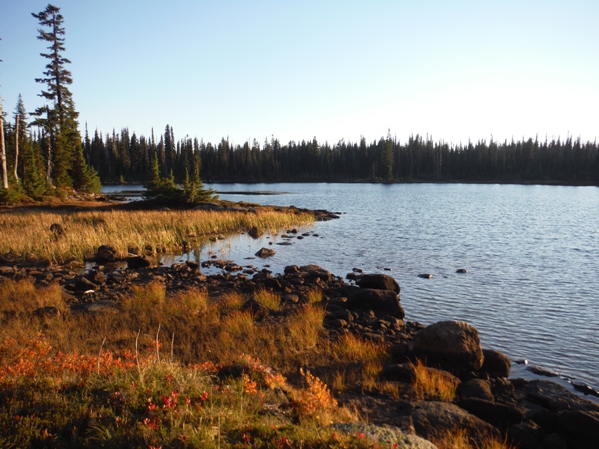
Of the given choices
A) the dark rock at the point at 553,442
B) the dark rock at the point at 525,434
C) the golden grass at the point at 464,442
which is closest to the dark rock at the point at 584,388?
the dark rock at the point at 525,434

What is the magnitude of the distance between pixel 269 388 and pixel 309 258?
1620cm

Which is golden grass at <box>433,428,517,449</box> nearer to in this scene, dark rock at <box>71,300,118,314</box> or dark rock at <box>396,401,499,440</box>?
dark rock at <box>396,401,499,440</box>

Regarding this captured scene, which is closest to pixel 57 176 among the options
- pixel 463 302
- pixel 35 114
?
pixel 35 114

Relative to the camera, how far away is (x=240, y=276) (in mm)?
17344

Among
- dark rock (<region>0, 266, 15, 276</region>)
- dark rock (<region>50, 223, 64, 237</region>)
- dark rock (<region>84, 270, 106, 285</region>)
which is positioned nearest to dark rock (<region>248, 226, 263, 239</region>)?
dark rock (<region>50, 223, 64, 237</region>)

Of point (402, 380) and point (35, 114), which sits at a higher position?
point (35, 114)

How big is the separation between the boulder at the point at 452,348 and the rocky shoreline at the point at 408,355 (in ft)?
0.07

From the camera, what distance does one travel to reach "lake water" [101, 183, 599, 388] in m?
11.6

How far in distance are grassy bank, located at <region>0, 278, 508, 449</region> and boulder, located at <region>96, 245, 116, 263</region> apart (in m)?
8.36

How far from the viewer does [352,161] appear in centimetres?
14675

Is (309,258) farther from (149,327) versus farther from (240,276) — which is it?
(149,327)

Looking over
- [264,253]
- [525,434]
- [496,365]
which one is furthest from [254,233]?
[525,434]

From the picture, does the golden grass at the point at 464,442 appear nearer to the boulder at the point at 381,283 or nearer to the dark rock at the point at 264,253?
the boulder at the point at 381,283

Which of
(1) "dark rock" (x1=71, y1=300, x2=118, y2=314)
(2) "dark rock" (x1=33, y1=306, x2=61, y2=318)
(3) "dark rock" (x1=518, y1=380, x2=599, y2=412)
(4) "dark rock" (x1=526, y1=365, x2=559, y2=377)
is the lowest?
(4) "dark rock" (x1=526, y1=365, x2=559, y2=377)
